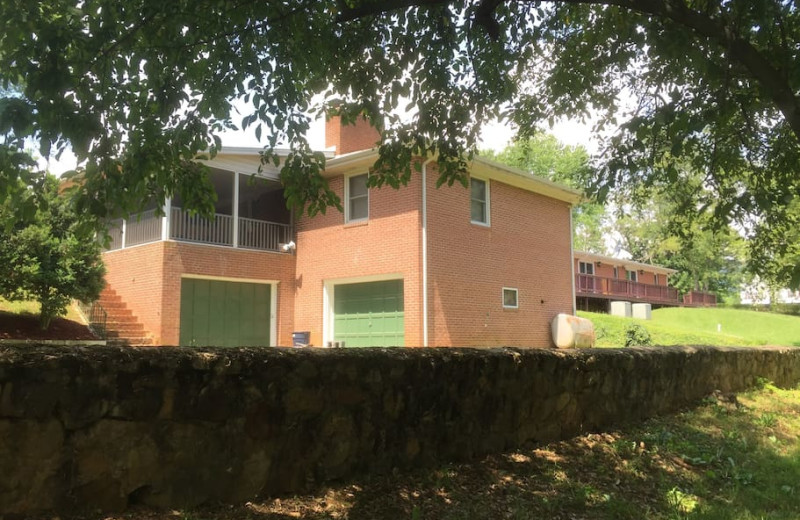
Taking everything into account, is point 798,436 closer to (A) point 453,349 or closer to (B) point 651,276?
(A) point 453,349

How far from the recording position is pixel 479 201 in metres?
16.4

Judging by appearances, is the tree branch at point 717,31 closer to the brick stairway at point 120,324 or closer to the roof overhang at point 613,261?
the brick stairway at point 120,324

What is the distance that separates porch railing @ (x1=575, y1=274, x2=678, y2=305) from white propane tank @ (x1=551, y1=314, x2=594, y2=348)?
19.2 metres

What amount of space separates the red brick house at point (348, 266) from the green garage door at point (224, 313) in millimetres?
29

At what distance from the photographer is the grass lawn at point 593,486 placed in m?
4.13

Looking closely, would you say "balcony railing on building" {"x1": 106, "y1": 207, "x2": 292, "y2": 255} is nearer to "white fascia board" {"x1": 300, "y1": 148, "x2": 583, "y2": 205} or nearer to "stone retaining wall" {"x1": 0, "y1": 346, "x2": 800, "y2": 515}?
"white fascia board" {"x1": 300, "y1": 148, "x2": 583, "y2": 205}

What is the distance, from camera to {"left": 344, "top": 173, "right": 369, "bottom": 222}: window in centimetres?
1574

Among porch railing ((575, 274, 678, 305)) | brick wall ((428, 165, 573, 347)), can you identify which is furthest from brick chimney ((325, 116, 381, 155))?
porch railing ((575, 274, 678, 305))

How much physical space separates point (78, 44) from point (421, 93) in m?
3.46

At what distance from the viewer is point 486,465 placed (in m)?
5.38

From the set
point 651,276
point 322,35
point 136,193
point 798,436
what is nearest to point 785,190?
point 798,436

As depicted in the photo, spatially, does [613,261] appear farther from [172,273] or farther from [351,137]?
[172,273]

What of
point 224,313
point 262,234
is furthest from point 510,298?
point 224,313

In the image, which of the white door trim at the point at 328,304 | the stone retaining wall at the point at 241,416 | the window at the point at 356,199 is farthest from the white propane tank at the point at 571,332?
the stone retaining wall at the point at 241,416
